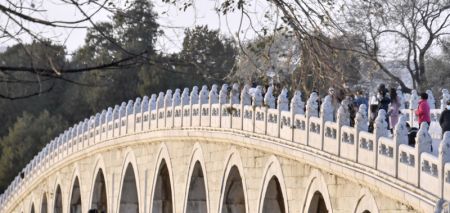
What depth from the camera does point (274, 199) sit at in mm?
32875

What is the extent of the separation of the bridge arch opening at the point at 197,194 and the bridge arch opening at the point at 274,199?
25.2 ft

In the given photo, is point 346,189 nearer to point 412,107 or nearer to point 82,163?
point 412,107

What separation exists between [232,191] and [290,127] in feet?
28.5

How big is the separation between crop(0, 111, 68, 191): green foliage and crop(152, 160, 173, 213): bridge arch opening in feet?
103

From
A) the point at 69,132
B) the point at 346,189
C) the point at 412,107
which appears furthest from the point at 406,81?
the point at 346,189

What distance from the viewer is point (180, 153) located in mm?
41250

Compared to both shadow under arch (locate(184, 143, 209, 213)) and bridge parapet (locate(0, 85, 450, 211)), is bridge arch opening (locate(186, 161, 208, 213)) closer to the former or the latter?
shadow under arch (locate(184, 143, 209, 213))

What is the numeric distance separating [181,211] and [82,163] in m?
13.9

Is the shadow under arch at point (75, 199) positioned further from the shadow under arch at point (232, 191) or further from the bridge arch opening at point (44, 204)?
the shadow under arch at point (232, 191)

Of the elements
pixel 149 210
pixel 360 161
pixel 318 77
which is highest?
pixel 318 77

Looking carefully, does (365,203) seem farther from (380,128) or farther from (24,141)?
(24,141)

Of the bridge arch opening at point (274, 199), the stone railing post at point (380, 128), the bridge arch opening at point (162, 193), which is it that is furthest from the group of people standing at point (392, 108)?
the bridge arch opening at point (162, 193)

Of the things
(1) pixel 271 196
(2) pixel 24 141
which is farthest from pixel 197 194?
(2) pixel 24 141

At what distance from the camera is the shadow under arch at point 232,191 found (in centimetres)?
3609
